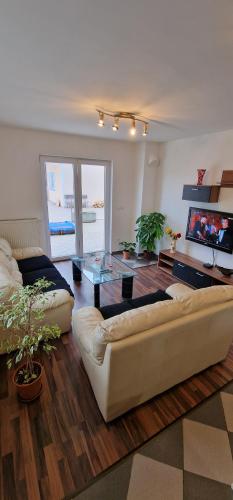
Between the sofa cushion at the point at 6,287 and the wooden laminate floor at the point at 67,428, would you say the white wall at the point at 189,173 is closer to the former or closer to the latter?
the wooden laminate floor at the point at 67,428

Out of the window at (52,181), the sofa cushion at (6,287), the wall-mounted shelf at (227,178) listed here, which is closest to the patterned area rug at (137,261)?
the window at (52,181)

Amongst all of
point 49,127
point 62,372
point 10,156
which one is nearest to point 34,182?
Result: point 10,156

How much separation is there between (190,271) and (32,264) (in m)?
2.52

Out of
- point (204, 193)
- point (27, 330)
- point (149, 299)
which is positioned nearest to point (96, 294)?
point (149, 299)

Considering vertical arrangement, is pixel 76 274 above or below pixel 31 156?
below

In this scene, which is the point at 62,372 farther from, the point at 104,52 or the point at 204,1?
the point at 204,1

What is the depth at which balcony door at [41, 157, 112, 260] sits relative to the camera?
4.17 meters

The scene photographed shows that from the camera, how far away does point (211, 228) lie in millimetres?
3496

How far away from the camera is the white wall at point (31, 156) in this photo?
364 cm

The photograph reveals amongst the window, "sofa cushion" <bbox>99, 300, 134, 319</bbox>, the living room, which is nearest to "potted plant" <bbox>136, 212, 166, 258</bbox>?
the living room

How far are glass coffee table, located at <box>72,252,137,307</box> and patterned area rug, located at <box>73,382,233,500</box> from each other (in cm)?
169

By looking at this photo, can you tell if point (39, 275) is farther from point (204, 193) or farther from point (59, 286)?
point (204, 193)

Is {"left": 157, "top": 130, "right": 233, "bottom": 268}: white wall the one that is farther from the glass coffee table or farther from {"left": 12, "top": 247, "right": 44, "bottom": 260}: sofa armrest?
{"left": 12, "top": 247, "right": 44, "bottom": 260}: sofa armrest

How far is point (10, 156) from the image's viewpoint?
3648 millimetres
